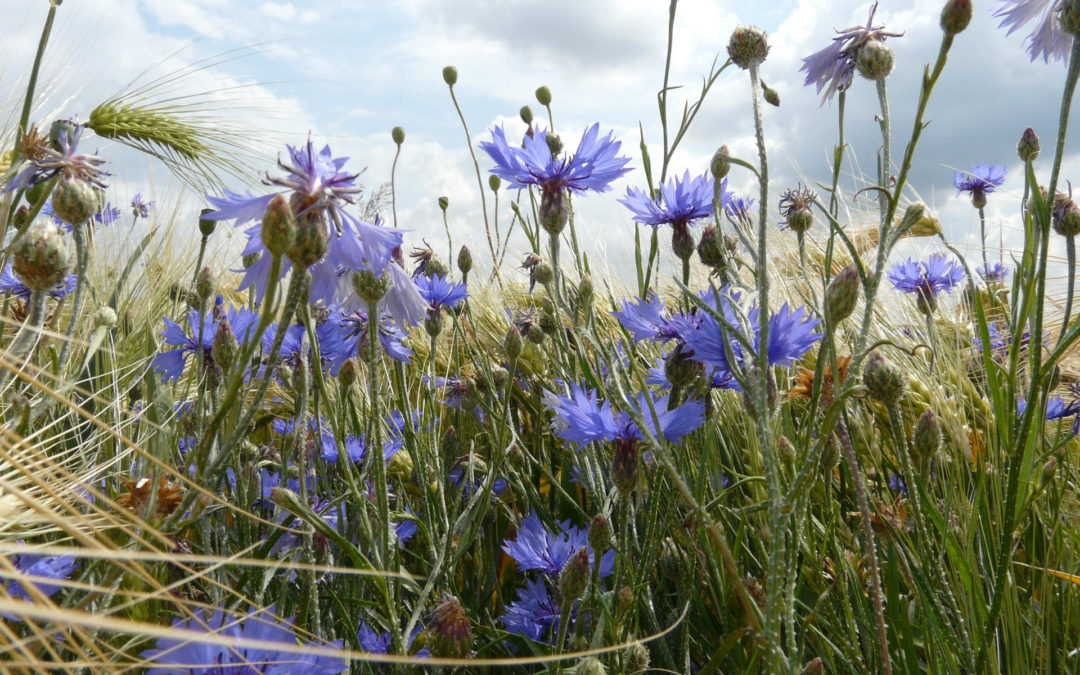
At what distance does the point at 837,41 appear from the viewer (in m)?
1.06

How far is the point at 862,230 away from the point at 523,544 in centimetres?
261

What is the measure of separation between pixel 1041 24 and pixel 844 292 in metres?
0.82

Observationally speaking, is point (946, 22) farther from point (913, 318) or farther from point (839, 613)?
point (913, 318)

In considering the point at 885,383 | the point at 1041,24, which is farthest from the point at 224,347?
the point at 1041,24

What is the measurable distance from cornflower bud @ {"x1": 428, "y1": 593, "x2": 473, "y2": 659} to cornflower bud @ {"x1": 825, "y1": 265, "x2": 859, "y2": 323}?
443 millimetres

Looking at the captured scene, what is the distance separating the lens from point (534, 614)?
1.03 meters

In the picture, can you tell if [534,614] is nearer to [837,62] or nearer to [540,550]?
[540,550]

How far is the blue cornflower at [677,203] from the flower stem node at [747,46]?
1.14ft

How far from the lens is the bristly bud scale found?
2.17 ft

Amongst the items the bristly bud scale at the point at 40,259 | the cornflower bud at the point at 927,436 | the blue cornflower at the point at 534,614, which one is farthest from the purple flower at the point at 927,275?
the bristly bud scale at the point at 40,259

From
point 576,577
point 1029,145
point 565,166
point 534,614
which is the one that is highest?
point 1029,145

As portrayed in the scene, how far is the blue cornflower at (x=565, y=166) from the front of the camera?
97 cm

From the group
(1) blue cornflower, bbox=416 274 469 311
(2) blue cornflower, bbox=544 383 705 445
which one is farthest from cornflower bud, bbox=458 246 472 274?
(2) blue cornflower, bbox=544 383 705 445

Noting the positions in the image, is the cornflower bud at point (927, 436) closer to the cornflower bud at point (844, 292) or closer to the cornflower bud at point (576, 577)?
the cornflower bud at point (844, 292)
